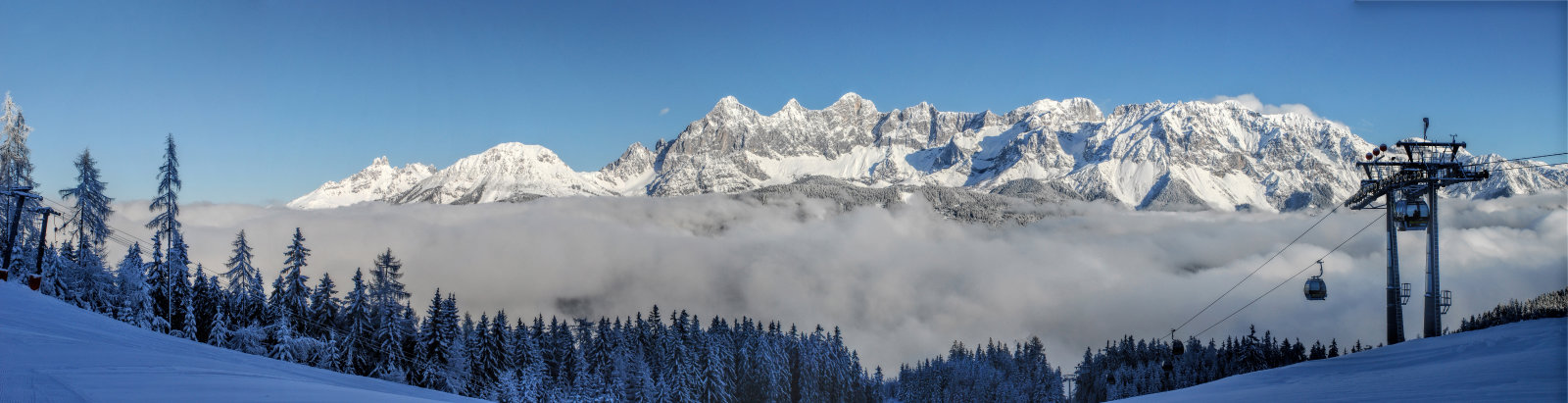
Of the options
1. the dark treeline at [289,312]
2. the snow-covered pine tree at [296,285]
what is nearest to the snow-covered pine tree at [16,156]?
the dark treeline at [289,312]

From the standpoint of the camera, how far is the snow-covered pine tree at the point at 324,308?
57.9 metres

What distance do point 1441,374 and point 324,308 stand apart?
63511mm

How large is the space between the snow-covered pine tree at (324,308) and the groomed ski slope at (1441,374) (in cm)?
5813

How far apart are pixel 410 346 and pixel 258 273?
11.5 m

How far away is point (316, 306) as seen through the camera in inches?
2335

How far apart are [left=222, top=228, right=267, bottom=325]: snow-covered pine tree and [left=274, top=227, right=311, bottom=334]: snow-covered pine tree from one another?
233 cm

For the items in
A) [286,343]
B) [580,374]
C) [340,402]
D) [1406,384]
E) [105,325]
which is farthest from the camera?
[580,374]

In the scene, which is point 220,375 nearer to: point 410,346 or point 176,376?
point 176,376

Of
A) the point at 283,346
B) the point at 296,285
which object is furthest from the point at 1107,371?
the point at 283,346

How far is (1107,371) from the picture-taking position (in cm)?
11806

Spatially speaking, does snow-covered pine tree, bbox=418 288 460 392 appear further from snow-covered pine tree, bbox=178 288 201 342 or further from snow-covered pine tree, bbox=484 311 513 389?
snow-covered pine tree, bbox=178 288 201 342

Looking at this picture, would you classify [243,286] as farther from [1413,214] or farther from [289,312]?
[1413,214]

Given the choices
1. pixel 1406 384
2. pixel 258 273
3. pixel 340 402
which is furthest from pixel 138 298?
pixel 1406 384

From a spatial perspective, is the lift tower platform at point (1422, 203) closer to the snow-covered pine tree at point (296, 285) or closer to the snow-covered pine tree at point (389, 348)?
the snow-covered pine tree at point (389, 348)
